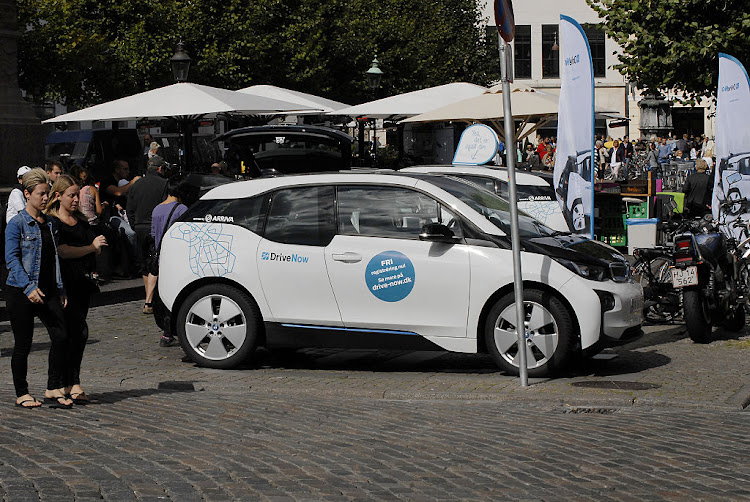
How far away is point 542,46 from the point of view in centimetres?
7375

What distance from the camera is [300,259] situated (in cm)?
1055

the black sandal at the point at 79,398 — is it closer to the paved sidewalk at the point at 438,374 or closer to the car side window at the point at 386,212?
the paved sidewalk at the point at 438,374

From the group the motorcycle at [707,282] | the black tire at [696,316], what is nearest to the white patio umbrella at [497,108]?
the motorcycle at [707,282]

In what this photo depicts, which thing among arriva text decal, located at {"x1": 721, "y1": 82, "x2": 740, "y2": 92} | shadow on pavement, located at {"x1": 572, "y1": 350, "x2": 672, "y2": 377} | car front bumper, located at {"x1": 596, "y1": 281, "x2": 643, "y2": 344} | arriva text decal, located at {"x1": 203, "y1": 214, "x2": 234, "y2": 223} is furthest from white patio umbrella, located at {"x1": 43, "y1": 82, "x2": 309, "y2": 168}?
car front bumper, located at {"x1": 596, "y1": 281, "x2": 643, "y2": 344}

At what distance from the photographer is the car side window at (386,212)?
34.1 feet

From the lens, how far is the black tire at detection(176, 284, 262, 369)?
1068cm

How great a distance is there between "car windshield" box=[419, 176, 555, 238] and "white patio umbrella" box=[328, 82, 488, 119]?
46.2 feet

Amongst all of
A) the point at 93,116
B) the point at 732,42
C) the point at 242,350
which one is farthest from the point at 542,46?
the point at 242,350

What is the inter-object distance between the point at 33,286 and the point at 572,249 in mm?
4367

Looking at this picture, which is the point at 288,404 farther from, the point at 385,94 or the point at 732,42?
the point at 385,94

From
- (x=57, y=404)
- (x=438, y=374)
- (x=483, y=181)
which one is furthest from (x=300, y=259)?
(x=483, y=181)

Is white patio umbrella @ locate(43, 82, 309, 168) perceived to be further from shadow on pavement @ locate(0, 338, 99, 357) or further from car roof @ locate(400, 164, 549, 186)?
shadow on pavement @ locate(0, 338, 99, 357)

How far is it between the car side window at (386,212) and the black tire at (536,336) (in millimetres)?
930

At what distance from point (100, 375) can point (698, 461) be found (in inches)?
216
